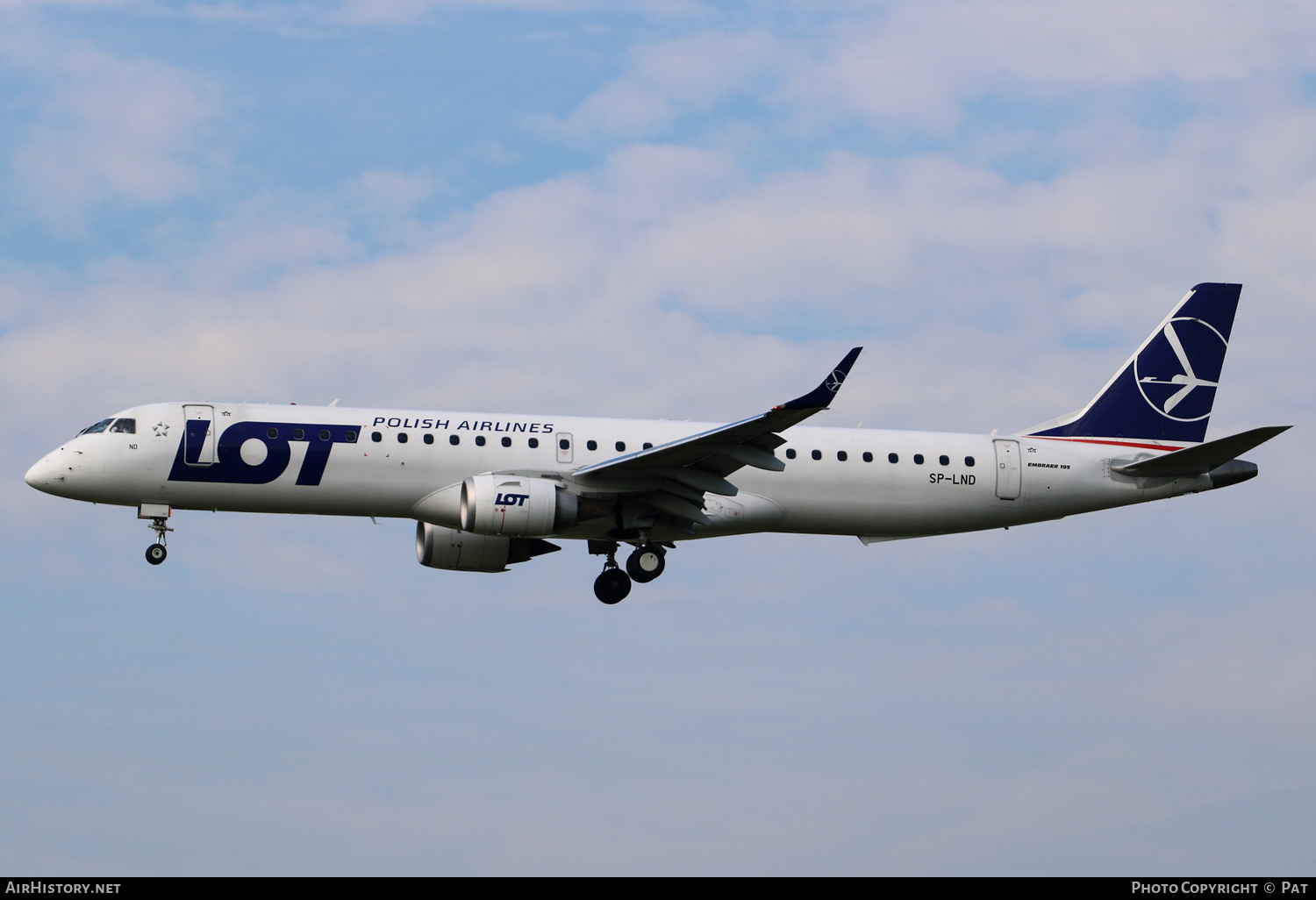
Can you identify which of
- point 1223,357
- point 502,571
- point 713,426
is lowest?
point 502,571

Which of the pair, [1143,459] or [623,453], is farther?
[1143,459]

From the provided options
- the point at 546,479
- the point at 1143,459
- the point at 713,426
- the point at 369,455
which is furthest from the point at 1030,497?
the point at 369,455

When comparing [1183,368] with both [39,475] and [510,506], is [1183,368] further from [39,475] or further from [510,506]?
[39,475]

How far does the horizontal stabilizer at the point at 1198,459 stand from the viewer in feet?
117

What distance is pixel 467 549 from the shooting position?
3731cm

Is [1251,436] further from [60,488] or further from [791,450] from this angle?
[60,488]

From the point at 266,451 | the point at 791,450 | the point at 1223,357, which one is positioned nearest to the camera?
the point at 266,451

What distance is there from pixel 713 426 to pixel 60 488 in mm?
14934

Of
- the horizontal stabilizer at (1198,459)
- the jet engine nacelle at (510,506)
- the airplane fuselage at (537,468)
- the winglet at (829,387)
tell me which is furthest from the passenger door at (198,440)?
the horizontal stabilizer at (1198,459)

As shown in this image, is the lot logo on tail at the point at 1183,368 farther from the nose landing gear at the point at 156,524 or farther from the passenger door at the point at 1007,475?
the nose landing gear at the point at 156,524

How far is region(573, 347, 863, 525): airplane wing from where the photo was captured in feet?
106

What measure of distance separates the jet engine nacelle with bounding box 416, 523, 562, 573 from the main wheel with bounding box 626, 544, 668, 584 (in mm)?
2599

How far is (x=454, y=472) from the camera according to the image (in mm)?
34500

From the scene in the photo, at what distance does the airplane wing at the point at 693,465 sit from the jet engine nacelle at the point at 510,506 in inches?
44.5
